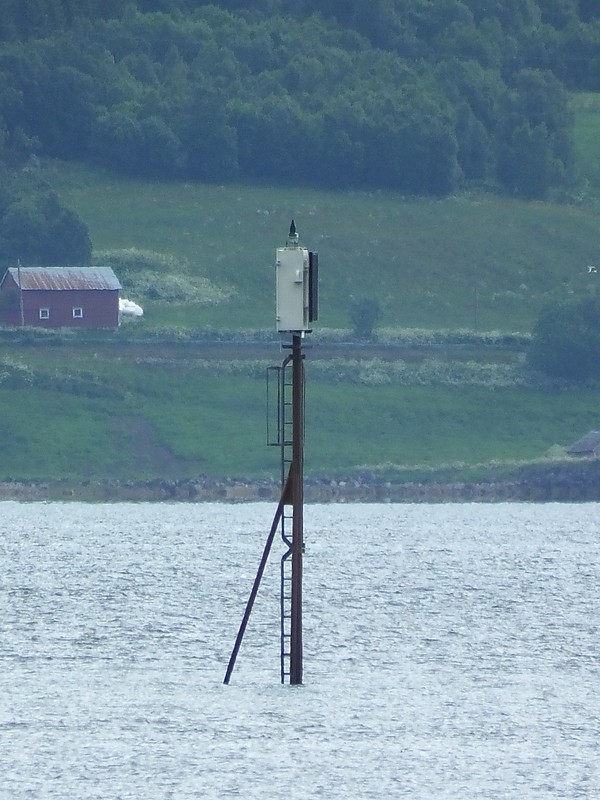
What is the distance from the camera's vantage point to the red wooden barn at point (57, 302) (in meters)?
178

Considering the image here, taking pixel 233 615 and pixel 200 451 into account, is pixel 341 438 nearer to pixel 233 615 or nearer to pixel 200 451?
pixel 200 451

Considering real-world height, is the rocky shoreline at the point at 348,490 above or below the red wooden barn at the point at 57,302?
below

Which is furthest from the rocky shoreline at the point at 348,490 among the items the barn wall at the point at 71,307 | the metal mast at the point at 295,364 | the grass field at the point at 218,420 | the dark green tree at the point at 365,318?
the metal mast at the point at 295,364

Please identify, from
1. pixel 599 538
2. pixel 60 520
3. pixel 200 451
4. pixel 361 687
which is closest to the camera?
pixel 361 687

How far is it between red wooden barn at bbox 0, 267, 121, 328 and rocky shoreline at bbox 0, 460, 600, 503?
3425cm

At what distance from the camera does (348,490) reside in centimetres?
14950

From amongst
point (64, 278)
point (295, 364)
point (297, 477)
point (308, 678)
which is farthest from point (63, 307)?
point (297, 477)

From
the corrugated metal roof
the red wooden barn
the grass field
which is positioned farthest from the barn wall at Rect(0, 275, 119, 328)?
the grass field

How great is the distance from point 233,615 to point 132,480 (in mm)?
79734

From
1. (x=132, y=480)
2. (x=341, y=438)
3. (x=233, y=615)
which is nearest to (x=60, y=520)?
(x=132, y=480)

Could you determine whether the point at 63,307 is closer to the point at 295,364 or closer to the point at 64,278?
the point at 64,278

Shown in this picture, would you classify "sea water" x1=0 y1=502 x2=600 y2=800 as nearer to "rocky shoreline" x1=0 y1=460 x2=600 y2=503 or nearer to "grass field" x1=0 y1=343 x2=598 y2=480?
"rocky shoreline" x1=0 y1=460 x2=600 y2=503

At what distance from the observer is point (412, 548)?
97.0 metres

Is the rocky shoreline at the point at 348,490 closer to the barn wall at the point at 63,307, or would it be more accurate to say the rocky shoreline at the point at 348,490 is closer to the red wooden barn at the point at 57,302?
the barn wall at the point at 63,307
